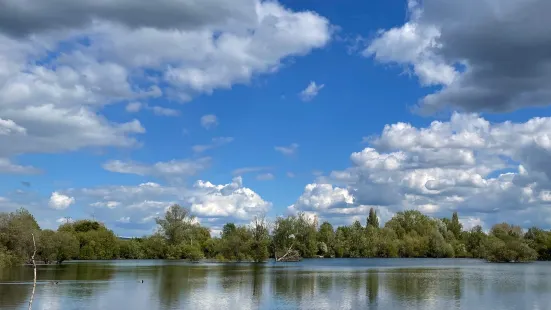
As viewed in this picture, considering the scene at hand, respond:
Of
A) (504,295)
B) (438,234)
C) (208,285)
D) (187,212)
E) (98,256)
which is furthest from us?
(438,234)

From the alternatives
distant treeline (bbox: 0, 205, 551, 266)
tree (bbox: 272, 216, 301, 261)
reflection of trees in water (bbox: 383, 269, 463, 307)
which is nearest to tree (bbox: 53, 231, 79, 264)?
distant treeline (bbox: 0, 205, 551, 266)

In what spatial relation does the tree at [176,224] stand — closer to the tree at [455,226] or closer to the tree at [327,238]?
the tree at [327,238]

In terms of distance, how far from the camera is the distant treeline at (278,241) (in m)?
106

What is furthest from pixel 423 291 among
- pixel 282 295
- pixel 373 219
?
pixel 373 219

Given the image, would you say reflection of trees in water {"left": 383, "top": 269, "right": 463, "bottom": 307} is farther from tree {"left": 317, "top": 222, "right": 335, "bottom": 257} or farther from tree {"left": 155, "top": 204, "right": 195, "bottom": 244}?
tree {"left": 317, "top": 222, "right": 335, "bottom": 257}

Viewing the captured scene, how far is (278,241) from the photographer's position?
443 ft

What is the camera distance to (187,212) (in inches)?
5217

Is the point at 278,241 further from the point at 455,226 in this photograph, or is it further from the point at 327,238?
the point at 455,226

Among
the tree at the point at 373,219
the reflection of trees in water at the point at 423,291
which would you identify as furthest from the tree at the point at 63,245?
the tree at the point at 373,219

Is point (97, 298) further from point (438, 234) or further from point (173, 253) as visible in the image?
point (438, 234)

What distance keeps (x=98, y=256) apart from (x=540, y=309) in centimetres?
12864

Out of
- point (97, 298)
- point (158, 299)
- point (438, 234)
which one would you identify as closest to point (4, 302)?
point (97, 298)

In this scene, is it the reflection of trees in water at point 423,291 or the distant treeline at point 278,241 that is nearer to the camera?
the reflection of trees in water at point 423,291

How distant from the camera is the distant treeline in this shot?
348 ft
